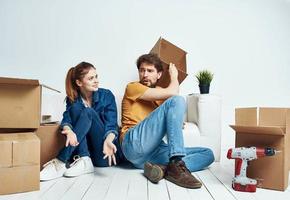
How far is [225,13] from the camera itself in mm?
2902

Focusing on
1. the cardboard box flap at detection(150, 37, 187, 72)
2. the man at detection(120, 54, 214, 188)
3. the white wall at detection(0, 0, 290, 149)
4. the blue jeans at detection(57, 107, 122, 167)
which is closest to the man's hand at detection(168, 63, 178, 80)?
the man at detection(120, 54, 214, 188)

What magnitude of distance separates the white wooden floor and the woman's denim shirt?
0.99 feet

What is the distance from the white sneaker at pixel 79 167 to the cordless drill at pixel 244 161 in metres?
0.84

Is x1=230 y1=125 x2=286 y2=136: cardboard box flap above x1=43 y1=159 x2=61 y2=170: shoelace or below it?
above

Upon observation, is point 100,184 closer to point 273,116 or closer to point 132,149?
point 132,149

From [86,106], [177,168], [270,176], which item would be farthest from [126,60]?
[270,176]

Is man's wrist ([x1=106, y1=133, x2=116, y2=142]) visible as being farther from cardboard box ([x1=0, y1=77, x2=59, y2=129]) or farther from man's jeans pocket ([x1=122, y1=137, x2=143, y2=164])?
cardboard box ([x1=0, y1=77, x2=59, y2=129])

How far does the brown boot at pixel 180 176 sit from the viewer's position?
57.7 inches

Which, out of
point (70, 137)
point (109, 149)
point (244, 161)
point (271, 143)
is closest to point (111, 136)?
point (109, 149)

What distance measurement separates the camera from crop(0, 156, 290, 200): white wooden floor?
1.34m

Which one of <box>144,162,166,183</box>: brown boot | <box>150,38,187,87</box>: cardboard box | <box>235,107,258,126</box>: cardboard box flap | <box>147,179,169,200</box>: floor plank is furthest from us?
<box>150,38,187,87</box>: cardboard box

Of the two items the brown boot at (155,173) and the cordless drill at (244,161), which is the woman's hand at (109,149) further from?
the cordless drill at (244,161)

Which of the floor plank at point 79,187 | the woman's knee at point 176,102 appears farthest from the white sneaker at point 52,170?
the woman's knee at point 176,102

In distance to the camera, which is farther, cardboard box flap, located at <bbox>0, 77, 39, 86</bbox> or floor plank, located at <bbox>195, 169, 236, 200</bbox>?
cardboard box flap, located at <bbox>0, 77, 39, 86</bbox>
